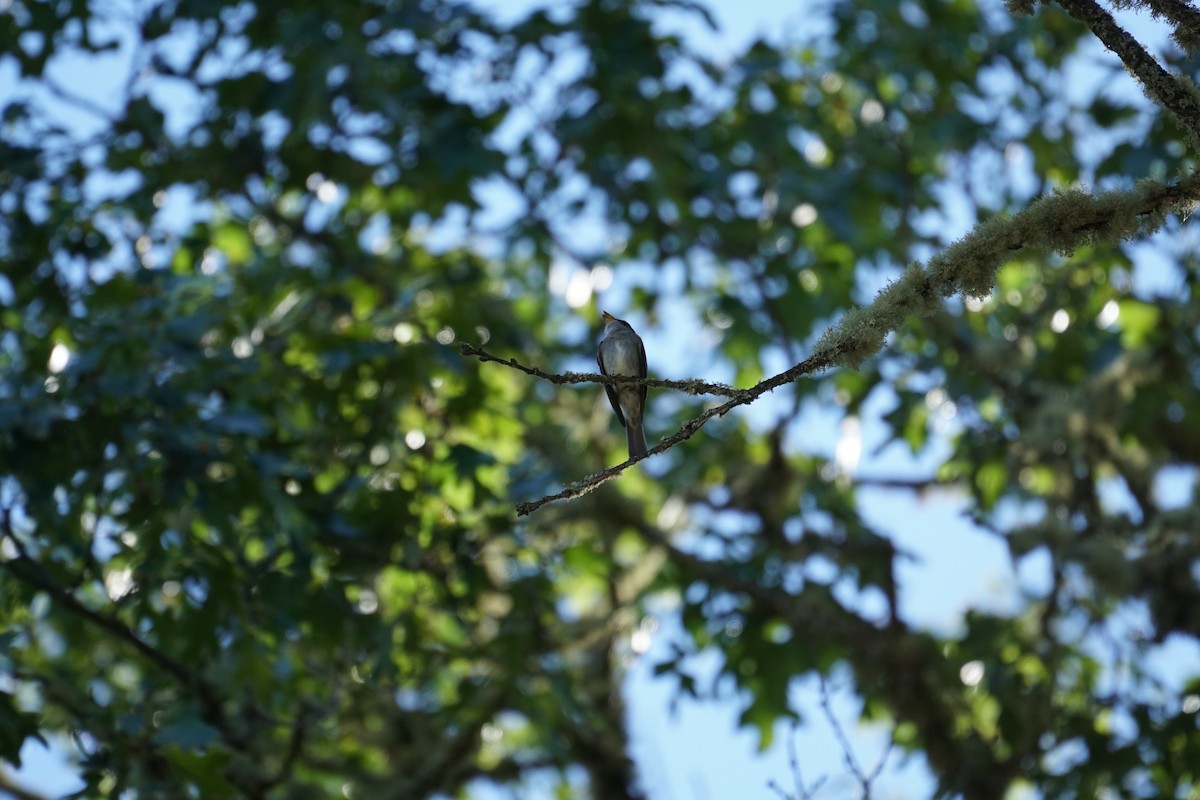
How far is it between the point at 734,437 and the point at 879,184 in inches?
63.8

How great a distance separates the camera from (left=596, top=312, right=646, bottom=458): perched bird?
15.0 ft

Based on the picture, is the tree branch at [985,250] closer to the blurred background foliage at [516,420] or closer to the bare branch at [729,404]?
the bare branch at [729,404]

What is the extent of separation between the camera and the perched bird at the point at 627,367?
4.56 meters

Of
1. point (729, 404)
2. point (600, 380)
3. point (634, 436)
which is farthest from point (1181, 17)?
point (634, 436)

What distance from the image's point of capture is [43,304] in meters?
6.15

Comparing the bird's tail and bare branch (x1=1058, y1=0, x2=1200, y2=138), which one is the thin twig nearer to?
bare branch (x1=1058, y1=0, x2=1200, y2=138)

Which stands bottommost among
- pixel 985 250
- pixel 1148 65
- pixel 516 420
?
pixel 516 420

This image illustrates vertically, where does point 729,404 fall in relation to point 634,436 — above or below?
above

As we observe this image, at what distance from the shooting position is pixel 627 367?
191 inches

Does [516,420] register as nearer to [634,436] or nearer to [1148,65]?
[634,436]

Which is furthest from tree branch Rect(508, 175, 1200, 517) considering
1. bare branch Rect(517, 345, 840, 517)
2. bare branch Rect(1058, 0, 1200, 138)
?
bare branch Rect(1058, 0, 1200, 138)

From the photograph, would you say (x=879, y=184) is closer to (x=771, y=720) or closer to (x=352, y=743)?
(x=771, y=720)

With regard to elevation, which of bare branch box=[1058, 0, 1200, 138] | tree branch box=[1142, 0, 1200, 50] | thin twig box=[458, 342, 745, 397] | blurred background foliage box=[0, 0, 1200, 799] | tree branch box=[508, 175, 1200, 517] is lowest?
blurred background foliage box=[0, 0, 1200, 799]

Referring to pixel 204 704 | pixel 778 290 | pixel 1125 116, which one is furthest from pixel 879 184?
pixel 204 704
